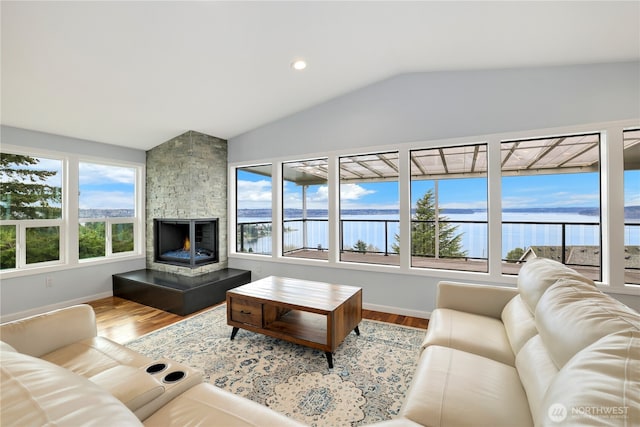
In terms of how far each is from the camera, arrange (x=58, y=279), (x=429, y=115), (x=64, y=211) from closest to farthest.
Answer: (x=429, y=115) → (x=58, y=279) → (x=64, y=211)

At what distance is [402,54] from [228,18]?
1801 mm

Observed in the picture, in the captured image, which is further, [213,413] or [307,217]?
[307,217]

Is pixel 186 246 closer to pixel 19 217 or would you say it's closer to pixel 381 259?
pixel 19 217

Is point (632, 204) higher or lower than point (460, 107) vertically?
lower

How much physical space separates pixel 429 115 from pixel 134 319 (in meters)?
4.44

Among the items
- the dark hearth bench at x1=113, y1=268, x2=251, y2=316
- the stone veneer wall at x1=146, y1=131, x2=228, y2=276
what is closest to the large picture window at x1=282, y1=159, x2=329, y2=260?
the stone veneer wall at x1=146, y1=131, x2=228, y2=276

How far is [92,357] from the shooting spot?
1.59m

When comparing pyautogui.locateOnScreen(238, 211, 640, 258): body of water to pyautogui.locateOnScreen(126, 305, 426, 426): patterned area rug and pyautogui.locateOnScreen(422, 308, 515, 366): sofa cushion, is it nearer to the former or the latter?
pyautogui.locateOnScreen(422, 308, 515, 366): sofa cushion

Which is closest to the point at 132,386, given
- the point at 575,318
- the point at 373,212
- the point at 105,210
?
the point at 575,318

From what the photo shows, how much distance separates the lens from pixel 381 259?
18.7ft

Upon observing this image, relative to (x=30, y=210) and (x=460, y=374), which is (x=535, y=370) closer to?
(x=460, y=374)

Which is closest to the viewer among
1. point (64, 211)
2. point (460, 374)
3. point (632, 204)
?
point (460, 374)

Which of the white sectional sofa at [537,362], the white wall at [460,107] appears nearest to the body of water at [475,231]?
the white wall at [460,107]

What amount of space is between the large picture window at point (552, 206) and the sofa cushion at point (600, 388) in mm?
2995
